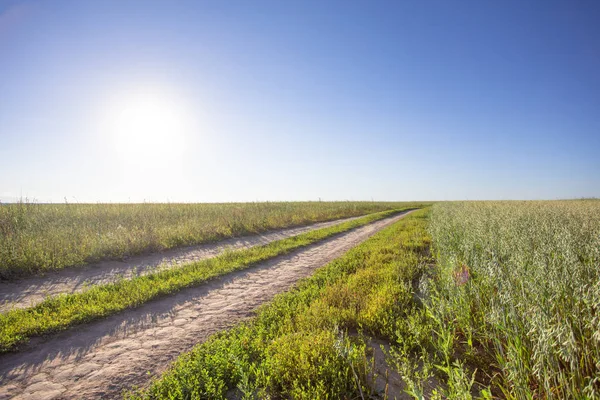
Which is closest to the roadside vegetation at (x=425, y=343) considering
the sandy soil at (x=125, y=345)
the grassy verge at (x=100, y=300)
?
the sandy soil at (x=125, y=345)

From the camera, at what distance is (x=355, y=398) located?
10.6ft

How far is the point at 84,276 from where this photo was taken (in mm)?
8641

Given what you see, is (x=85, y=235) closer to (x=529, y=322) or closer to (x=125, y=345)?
(x=125, y=345)

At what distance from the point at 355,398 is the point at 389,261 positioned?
20.5 ft

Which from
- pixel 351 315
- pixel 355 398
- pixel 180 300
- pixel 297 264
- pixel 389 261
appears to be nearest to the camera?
pixel 355 398

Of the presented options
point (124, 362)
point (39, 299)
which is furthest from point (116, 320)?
point (39, 299)

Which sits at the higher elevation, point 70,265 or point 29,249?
point 29,249

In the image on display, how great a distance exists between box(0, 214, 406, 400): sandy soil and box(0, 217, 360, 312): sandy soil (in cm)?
268

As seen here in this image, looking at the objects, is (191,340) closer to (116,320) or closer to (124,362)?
(124,362)

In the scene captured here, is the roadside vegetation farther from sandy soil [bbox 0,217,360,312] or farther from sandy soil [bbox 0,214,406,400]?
sandy soil [bbox 0,217,360,312]

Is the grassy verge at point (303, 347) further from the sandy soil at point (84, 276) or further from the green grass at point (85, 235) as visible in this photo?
the green grass at point (85, 235)

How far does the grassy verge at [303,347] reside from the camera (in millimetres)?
3371

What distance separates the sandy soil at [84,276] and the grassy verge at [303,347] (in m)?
5.38

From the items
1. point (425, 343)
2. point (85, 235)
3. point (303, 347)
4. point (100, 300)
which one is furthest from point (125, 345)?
point (85, 235)
